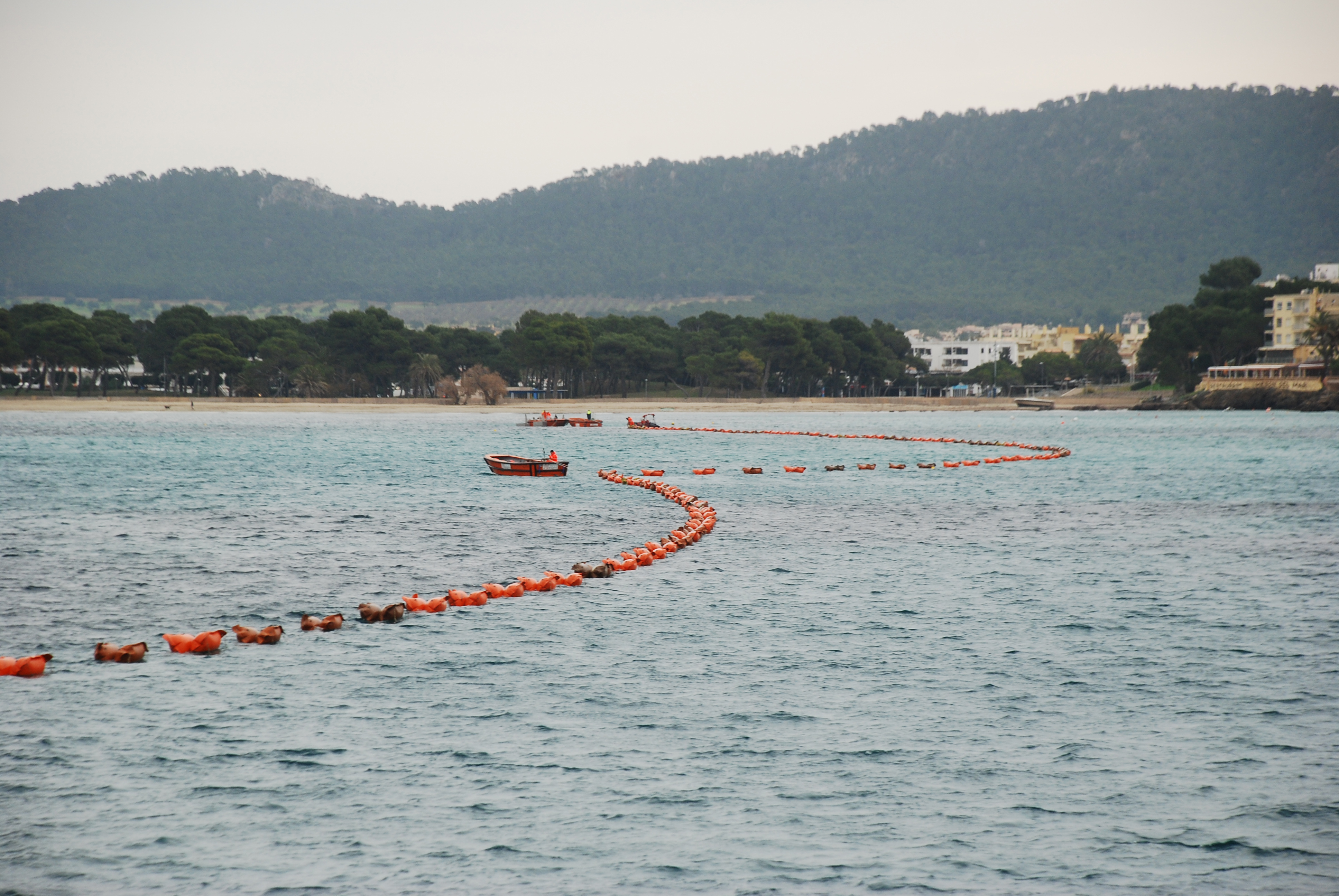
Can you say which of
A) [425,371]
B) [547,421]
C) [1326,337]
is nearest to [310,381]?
[425,371]

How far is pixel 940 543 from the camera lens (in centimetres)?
2780

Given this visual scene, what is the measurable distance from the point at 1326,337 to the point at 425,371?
113890 millimetres

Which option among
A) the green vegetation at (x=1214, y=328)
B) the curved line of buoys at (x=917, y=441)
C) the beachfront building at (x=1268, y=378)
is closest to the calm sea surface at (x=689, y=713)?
the curved line of buoys at (x=917, y=441)

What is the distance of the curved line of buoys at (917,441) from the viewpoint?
56.6m

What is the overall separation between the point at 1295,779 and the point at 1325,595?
442 inches

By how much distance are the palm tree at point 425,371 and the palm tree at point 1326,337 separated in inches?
4391

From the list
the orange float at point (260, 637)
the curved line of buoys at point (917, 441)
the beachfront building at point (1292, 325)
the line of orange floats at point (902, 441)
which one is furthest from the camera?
the beachfront building at point (1292, 325)

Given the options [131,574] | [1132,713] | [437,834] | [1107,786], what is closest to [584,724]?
[437,834]

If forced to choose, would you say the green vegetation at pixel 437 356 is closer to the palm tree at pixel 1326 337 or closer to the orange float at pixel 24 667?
the palm tree at pixel 1326 337

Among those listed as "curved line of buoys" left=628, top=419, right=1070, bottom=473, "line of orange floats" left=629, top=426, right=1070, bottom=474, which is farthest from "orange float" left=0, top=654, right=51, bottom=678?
"curved line of buoys" left=628, top=419, right=1070, bottom=473

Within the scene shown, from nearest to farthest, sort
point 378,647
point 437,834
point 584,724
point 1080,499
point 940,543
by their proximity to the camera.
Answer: point 437,834, point 584,724, point 378,647, point 940,543, point 1080,499

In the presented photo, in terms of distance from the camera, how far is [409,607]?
19.3 metres

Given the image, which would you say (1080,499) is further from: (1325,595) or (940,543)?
(1325,595)

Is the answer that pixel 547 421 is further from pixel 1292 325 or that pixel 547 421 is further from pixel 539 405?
pixel 1292 325
